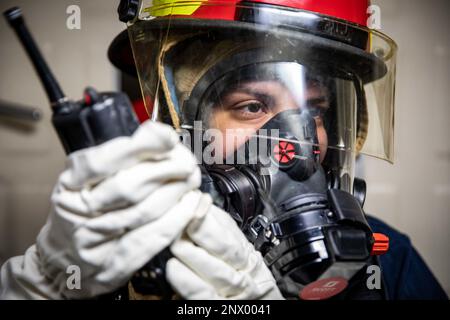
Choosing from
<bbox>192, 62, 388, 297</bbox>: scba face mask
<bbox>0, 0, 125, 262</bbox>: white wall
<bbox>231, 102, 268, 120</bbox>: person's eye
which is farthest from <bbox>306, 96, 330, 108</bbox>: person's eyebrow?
<bbox>0, 0, 125, 262</bbox>: white wall

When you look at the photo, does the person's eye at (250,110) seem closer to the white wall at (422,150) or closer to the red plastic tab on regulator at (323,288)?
the red plastic tab on regulator at (323,288)

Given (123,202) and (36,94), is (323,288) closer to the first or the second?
(123,202)

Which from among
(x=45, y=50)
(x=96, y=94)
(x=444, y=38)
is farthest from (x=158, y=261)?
(x=444, y=38)

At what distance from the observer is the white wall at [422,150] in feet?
5.89

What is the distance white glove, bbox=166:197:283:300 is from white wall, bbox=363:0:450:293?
48.0 inches

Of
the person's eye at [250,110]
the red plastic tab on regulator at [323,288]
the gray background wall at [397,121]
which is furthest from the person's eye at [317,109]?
the gray background wall at [397,121]

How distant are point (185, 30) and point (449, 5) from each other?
4.31 ft

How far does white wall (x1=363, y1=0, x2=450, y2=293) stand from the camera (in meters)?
1.79

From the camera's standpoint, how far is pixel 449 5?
1.80 meters

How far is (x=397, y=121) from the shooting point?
1.82 metres

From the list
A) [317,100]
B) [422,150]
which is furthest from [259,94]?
[422,150]

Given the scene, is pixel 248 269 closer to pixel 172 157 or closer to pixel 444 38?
pixel 172 157

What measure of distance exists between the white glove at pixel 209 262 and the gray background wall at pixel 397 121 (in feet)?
3.11

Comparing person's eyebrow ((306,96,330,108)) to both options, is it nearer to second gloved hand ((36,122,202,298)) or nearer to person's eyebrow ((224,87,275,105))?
person's eyebrow ((224,87,275,105))
